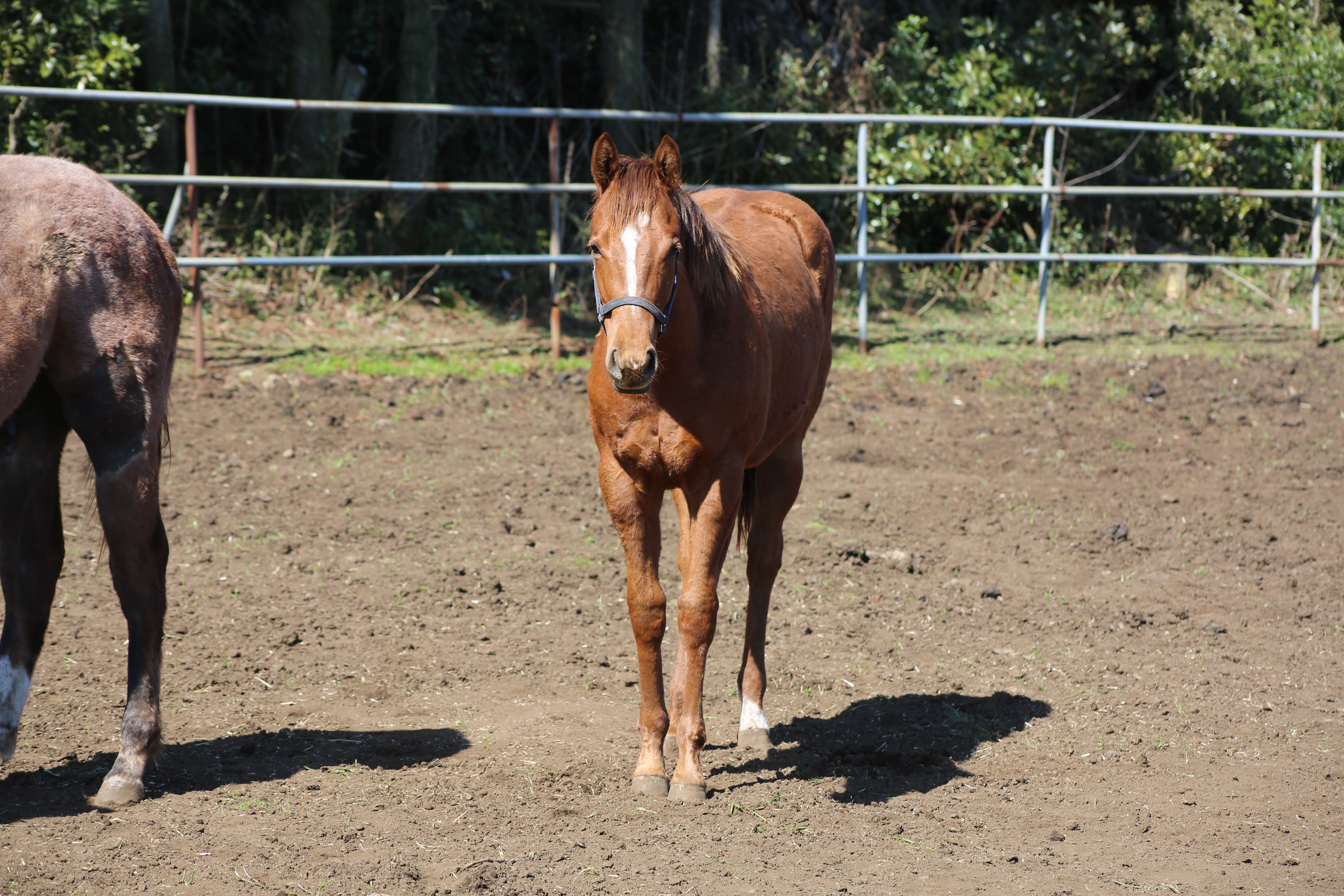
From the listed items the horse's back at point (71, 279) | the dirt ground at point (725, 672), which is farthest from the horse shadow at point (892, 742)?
the horse's back at point (71, 279)

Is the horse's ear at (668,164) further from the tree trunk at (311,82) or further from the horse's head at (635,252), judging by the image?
the tree trunk at (311,82)

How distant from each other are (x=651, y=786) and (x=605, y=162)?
1.91m

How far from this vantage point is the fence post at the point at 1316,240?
35.9 feet

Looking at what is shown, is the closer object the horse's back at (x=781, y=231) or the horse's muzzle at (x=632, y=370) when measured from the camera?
the horse's muzzle at (x=632, y=370)

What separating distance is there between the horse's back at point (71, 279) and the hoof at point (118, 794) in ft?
3.67

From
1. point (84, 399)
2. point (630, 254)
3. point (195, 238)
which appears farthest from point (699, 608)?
point (195, 238)

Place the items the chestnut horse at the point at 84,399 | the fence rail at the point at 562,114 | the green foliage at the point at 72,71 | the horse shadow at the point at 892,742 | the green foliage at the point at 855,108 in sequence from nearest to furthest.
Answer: the chestnut horse at the point at 84,399 → the horse shadow at the point at 892,742 → the fence rail at the point at 562,114 → the green foliage at the point at 72,71 → the green foliage at the point at 855,108

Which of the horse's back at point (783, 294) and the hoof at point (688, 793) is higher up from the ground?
the horse's back at point (783, 294)

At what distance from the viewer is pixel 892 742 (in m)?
4.06

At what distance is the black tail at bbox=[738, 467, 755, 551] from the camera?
A: 4297 millimetres

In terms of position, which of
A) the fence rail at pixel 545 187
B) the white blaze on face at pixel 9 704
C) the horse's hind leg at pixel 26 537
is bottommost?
the white blaze on face at pixel 9 704

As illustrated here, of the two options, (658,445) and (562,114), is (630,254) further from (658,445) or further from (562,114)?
(562,114)

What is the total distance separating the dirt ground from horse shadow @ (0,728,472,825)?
0.7 inches

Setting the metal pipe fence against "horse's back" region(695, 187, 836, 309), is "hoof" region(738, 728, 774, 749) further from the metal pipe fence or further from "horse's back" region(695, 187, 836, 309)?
the metal pipe fence
